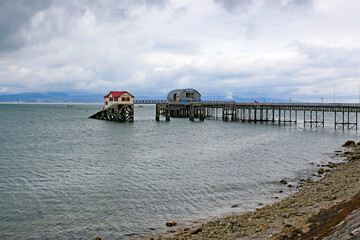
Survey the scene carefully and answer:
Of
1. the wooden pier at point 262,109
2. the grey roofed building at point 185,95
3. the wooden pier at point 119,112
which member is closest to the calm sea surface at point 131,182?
the wooden pier at point 262,109

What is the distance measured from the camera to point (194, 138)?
46.3m

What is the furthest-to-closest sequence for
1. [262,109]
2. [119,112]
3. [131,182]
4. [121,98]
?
[262,109] → [119,112] → [121,98] → [131,182]

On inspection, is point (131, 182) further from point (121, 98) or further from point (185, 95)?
point (185, 95)

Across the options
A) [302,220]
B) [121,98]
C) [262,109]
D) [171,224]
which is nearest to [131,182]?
[171,224]

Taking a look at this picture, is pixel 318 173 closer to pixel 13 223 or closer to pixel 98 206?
pixel 98 206

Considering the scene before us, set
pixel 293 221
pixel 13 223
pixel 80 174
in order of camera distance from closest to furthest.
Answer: pixel 293 221, pixel 13 223, pixel 80 174

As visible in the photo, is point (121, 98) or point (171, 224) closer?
point (171, 224)

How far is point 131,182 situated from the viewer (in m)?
22.0

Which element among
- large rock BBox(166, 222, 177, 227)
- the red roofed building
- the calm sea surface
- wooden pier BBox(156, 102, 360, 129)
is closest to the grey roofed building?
wooden pier BBox(156, 102, 360, 129)

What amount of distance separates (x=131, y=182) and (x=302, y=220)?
12778 millimetres

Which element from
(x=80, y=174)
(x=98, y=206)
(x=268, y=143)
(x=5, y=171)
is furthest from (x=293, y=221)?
(x=268, y=143)

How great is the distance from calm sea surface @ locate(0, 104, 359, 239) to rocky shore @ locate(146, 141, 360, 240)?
185 centimetres

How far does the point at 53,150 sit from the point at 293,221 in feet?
97.1

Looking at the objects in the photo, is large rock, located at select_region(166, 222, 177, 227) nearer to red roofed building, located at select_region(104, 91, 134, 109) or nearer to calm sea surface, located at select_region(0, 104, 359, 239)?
calm sea surface, located at select_region(0, 104, 359, 239)
